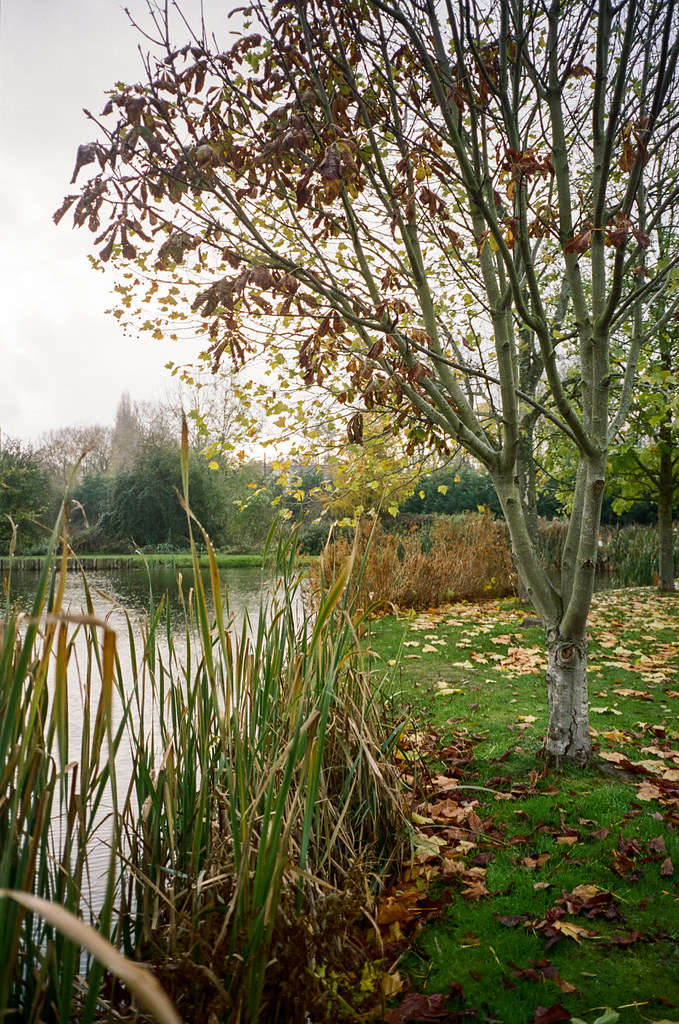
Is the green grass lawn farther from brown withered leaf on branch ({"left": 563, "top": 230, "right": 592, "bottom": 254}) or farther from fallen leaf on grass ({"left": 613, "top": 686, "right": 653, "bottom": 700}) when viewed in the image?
brown withered leaf on branch ({"left": 563, "top": 230, "right": 592, "bottom": 254})

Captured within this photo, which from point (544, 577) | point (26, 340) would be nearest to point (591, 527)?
point (544, 577)

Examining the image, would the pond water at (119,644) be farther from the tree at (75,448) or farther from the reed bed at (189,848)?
the tree at (75,448)

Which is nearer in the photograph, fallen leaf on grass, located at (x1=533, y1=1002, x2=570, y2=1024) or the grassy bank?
the grassy bank

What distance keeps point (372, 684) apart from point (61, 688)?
2.03m

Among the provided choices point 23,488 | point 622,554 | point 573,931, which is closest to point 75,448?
point 23,488

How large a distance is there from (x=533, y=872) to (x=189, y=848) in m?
1.23

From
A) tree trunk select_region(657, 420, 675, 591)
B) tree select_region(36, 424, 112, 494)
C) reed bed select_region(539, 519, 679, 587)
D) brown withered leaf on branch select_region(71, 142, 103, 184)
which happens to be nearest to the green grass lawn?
brown withered leaf on branch select_region(71, 142, 103, 184)

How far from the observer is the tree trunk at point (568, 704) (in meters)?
2.95

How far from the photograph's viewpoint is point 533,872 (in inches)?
86.7

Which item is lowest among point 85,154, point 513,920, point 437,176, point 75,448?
point 513,920

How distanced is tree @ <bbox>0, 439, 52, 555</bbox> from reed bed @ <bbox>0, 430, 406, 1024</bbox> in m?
14.4

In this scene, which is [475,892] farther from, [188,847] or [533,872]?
[188,847]

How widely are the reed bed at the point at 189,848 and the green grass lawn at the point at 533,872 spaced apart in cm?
24

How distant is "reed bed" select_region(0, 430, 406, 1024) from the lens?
1.12m
